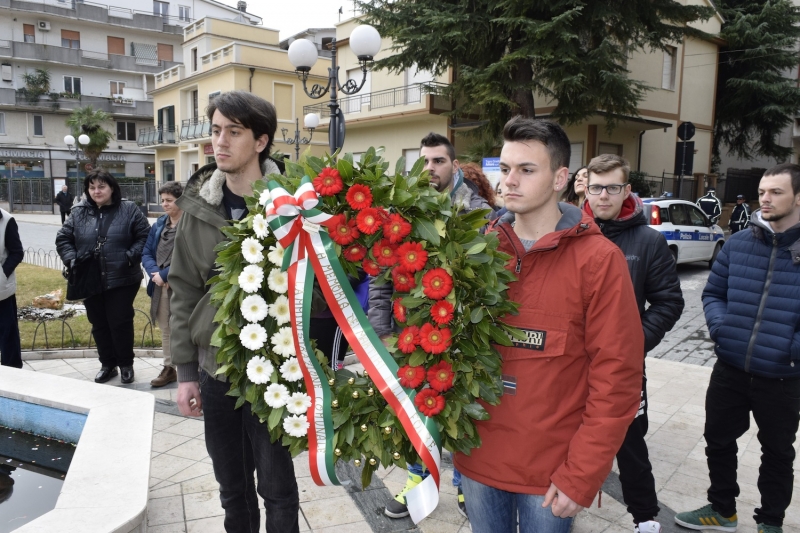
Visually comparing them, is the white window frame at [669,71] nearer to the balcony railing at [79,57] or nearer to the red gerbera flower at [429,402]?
the red gerbera flower at [429,402]

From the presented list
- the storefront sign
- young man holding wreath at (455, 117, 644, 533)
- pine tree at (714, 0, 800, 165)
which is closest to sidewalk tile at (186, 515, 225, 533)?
young man holding wreath at (455, 117, 644, 533)

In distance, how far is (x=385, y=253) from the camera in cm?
→ 203

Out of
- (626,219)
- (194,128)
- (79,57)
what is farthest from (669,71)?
(79,57)

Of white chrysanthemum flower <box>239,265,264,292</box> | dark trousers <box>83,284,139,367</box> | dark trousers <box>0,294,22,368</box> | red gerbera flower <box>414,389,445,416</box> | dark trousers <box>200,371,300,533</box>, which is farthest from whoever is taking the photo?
dark trousers <box>83,284,139,367</box>

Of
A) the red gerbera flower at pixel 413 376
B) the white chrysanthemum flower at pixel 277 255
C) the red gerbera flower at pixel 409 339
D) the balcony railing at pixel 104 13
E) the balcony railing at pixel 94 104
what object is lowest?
the red gerbera flower at pixel 413 376

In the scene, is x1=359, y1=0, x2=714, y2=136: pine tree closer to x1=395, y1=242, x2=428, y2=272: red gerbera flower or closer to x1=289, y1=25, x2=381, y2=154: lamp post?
x1=289, y1=25, x2=381, y2=154: lamp post

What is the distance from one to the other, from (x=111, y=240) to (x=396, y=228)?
4.40 metres

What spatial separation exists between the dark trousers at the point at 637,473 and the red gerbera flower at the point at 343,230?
193cm

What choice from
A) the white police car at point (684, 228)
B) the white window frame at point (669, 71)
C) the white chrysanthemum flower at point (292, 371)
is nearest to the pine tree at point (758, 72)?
the white window frame at point (669, 71)

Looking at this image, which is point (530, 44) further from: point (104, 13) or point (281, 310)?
point (104, 13)

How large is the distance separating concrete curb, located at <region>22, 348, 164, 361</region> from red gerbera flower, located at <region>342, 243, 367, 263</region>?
17.3 ft

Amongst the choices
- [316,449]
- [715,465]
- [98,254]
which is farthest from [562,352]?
[98,254]

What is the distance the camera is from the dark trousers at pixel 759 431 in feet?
10.3

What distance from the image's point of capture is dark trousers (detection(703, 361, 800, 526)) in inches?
123
